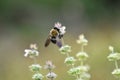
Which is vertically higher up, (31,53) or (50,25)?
(50,25)

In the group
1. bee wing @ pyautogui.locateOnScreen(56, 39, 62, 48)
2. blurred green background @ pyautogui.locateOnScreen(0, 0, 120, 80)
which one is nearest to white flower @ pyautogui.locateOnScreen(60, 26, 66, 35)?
bee wing @ pyautogui.locateOnScreen(56, 39, 62, 48)

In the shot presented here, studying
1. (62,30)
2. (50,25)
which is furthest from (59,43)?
(50,25)

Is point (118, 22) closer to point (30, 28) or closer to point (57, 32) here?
point (30, 28)

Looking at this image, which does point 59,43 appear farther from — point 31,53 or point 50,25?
point 50,25

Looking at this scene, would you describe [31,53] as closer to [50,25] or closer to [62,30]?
[62,30]

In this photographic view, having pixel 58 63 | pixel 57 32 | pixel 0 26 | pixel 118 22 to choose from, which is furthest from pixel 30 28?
pixel 57 32

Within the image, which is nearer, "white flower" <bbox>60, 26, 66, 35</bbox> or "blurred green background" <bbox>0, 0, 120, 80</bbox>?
"white flower" <bbox>60, 26, 66, 35</bbox>

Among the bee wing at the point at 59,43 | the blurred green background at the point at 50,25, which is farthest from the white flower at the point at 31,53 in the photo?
the blurred green background at the point at 50,25

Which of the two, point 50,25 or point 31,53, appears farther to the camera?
point 50,25

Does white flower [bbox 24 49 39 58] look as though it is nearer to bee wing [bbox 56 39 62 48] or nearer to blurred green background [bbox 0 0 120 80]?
bee wing [bbox 56 39 62 48]

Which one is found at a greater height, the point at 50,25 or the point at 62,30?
the point at 50,25
